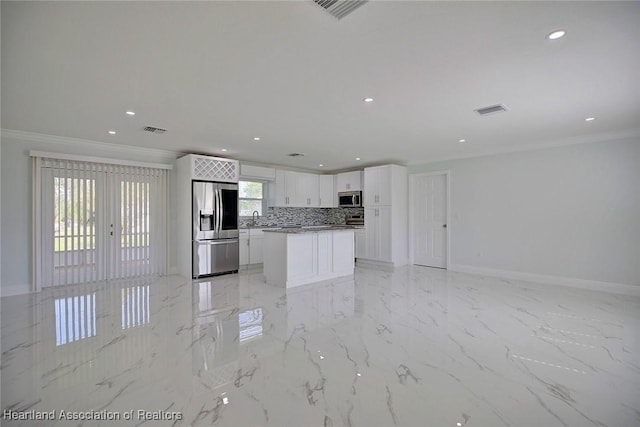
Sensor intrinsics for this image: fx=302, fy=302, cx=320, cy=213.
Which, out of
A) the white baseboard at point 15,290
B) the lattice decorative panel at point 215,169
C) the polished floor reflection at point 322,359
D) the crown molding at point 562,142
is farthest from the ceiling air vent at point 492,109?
the white baseboard at point 15,290

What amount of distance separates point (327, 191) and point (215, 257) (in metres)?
3.60

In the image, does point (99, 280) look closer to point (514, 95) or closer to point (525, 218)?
point (514, 95)

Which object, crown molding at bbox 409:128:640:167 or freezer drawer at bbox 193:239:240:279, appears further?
freezer drawer at bbox 193:239:240:279

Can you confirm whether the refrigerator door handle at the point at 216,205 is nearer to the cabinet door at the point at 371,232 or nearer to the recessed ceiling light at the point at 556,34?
the cabinet door at the point at 371,232

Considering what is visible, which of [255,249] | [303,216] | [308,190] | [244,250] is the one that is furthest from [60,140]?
[303,216]

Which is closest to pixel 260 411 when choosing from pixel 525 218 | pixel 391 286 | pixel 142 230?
pixel 391 286

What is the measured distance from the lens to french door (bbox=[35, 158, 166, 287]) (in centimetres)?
479

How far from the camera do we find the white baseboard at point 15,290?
4430 millimetres

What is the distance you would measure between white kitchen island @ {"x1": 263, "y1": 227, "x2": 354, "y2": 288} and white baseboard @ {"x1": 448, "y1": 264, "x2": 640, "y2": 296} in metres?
2.60

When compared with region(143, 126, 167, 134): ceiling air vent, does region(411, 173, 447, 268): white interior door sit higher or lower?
lower

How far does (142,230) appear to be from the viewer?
5652mm

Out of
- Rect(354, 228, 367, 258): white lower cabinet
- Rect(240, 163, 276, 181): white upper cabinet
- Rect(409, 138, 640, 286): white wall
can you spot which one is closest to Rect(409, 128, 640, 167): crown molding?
Rect(409, 138, 640, 286): white wall

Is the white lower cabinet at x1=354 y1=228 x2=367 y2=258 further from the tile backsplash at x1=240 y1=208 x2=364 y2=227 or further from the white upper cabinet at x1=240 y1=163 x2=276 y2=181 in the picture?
the white upper cabinet at x1=240 y1=163 x2=276 y2=181

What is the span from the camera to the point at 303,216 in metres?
8.31
